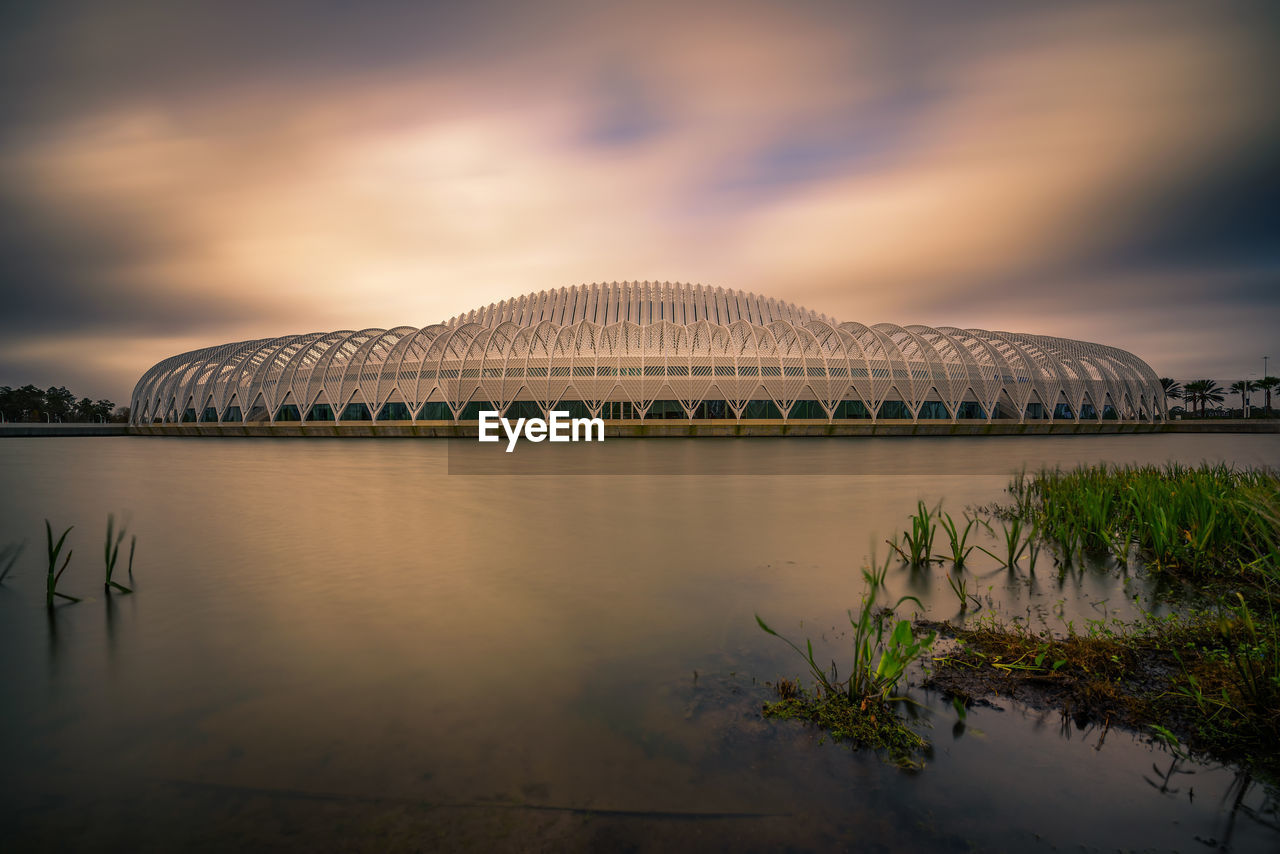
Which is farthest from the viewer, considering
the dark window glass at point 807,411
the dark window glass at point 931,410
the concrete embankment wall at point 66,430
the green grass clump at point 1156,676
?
the concrete embankment wall at point 66,430

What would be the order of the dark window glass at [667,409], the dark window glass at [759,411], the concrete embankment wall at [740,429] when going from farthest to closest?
the dark window glass at [759,411], the dark window glass at [667,409], the concrete embankment wall at [740,429]

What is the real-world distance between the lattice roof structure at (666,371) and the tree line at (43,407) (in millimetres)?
84032

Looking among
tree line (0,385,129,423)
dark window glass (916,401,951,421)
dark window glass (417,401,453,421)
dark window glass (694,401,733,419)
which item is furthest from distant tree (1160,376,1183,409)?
tree line (0,385,129,423)

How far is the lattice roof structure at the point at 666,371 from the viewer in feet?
188

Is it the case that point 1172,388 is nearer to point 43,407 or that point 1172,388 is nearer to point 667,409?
point 667,409

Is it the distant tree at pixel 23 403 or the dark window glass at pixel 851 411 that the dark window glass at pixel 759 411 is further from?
the distant tree at pixel 23 403

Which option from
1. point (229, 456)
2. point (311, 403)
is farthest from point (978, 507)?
point (311, 403)

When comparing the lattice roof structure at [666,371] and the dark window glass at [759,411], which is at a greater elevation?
the lattice roof structure at [666,371]

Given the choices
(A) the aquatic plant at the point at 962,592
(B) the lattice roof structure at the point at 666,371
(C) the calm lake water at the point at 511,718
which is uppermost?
(B) the lattice roof structure at the point at 666,371

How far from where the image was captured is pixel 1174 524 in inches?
369

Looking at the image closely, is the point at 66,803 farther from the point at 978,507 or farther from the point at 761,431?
the point at 761,431

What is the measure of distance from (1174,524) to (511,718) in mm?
10024

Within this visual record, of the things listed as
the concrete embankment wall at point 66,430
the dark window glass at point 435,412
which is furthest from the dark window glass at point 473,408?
the concrete embankment wall at point 66,430

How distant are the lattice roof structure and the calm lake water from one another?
45.5m
